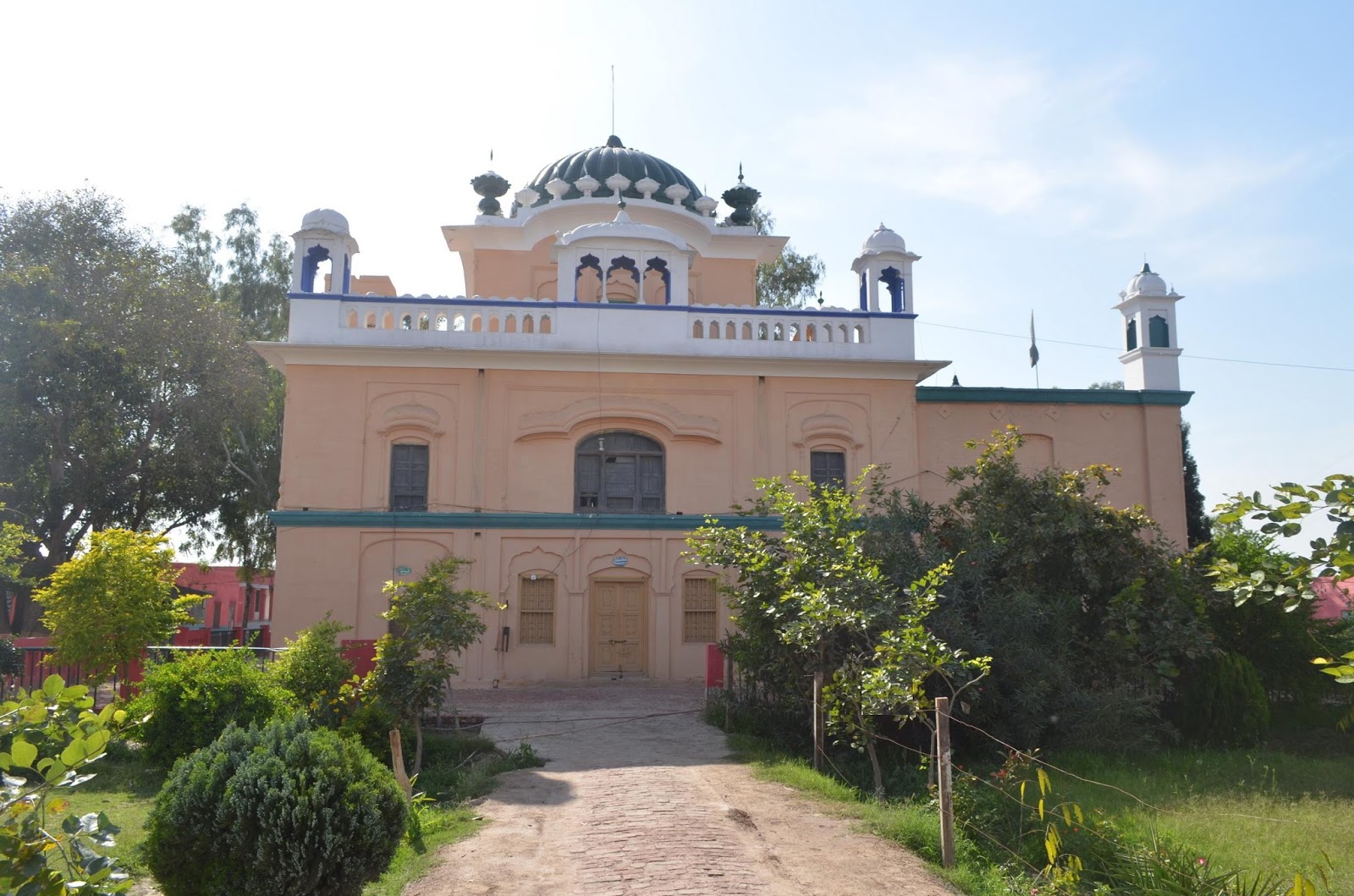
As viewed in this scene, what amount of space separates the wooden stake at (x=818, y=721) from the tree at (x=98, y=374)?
62.8 ft

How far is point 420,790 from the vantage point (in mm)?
10320

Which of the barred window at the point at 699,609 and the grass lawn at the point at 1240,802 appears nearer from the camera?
the grass lawn at the point at 1240,802

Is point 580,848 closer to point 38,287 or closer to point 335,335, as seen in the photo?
point 335,335

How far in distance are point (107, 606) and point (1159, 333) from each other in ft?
56.1

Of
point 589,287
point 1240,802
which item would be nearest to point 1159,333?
point 589,287

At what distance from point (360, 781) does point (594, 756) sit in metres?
4.96

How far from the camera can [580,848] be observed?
26.2 ft

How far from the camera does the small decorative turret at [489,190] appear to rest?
22250 millimetres

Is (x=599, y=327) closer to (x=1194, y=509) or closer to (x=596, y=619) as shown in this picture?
(x=596, y=619)

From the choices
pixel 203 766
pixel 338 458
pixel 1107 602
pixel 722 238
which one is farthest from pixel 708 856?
pixel 722 238

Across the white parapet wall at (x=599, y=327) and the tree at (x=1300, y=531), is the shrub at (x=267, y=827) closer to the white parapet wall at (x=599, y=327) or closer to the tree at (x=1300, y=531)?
the tree at (x=1300, y=531)

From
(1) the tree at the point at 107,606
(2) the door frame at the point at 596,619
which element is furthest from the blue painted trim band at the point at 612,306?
(1) the tree at the point at 107,606

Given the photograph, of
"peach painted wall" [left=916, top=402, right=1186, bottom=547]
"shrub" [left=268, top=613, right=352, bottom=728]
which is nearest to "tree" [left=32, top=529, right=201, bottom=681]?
"shrub" [left=268, top=613, right=352, bottom=728]

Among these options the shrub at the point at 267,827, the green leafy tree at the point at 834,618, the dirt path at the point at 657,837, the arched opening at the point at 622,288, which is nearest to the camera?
the shrub at the point at 267,827
